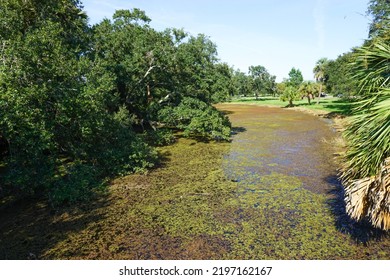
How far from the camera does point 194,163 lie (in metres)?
14.7

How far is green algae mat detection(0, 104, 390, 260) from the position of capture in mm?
6605

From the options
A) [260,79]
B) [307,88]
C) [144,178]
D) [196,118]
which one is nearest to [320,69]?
[307,88]

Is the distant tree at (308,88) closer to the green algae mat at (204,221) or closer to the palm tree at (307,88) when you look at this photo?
the palm tree at (307,88)

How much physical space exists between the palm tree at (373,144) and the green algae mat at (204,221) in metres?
1.90

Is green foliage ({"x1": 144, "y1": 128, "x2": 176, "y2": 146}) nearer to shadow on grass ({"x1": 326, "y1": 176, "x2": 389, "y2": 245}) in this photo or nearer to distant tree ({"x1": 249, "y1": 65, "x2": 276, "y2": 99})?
shadow on grass ({"x1": 326, "y1": 176, "x2": 389, "y2": 245})

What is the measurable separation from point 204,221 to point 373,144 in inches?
197

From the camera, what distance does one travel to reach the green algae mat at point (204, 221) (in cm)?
661

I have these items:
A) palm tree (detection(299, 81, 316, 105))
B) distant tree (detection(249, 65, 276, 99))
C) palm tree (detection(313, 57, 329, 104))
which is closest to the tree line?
palm tree (detection(299, 81, 316, 105))

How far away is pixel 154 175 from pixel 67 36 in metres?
8.65

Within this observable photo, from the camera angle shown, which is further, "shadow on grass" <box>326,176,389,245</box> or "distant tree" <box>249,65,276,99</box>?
"distant tree" <box>249,65,276,99</box>

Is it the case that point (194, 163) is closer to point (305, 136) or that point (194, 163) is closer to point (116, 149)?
point (116, 149)

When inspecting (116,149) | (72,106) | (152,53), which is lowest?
(116,149)

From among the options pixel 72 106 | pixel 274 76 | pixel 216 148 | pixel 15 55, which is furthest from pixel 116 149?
pixel 274 76

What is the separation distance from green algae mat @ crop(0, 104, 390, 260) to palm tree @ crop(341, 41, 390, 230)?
6.25ft
